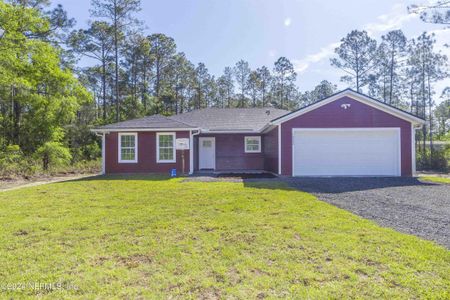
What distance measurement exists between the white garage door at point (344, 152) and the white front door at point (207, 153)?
5.99 meters

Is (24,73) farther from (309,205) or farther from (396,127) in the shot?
(396,127)

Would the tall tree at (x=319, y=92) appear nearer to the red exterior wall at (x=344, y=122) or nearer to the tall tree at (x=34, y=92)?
the red exterior wall at (x=344, y=122)

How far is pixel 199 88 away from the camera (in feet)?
121

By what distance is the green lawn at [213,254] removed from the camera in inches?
109

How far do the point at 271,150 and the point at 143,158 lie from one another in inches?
265

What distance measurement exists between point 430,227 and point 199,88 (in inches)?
1350

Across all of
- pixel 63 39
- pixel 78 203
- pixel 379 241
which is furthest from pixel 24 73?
pixel 379 241

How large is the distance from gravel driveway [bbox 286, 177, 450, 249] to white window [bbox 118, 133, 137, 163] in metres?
8.59

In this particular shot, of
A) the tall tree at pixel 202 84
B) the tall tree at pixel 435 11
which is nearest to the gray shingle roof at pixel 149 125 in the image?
the tall tree at pixel 435 11

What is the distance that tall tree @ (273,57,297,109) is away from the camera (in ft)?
123

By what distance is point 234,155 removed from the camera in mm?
17125

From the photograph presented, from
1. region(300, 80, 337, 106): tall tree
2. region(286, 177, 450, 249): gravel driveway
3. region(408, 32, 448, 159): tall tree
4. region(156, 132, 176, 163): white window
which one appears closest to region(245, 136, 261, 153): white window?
region(156, 132, 176, 163): white window

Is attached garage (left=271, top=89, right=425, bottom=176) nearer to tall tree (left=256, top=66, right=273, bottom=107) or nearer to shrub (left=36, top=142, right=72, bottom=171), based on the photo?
shrub (left=36, top=142, right=72, bottom=171)

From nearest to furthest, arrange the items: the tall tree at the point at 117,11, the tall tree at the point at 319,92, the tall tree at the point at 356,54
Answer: the tall tree at the point at 117,11 < the tall tree at the point at 356,54 < the tall tree at the point at 319,92
